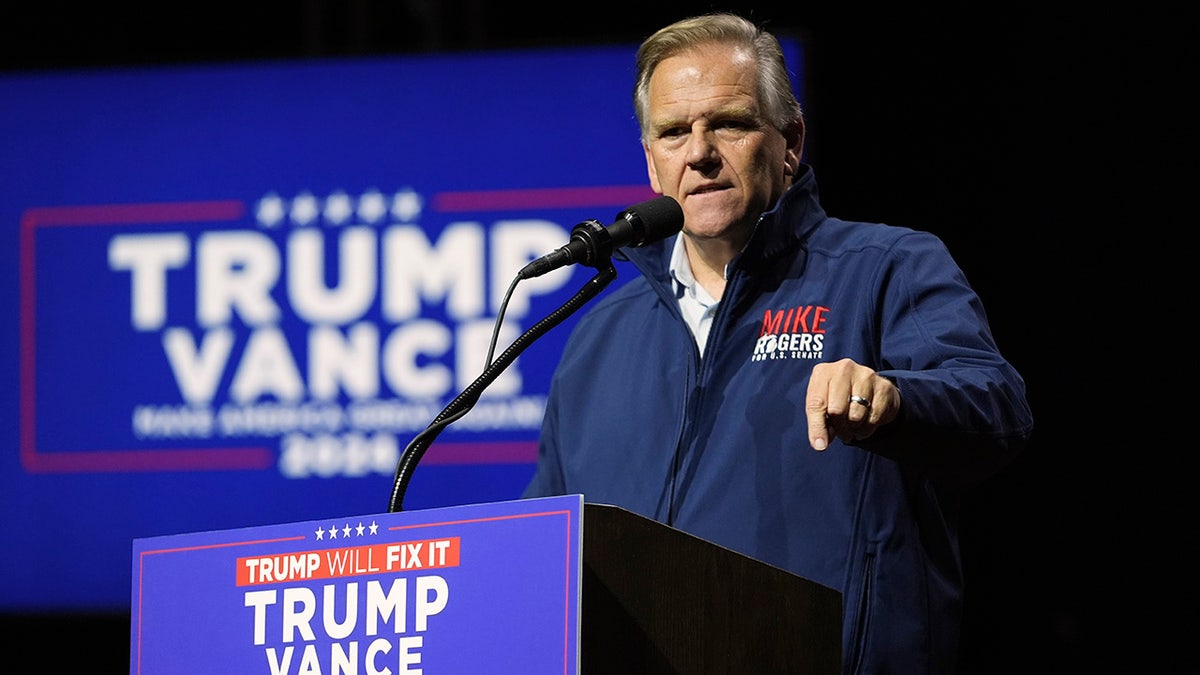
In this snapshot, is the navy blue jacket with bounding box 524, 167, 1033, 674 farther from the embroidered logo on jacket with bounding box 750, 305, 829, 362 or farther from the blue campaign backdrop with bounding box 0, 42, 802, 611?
the blue campaign backdrop with bounding box 0, 42, 802, 611

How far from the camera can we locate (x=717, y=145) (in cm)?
207

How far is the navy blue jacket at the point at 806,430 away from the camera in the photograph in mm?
1754

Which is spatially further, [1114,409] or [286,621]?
[1114,409]

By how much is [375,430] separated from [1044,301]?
1.67m

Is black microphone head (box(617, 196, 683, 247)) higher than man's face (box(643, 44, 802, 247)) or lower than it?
lower

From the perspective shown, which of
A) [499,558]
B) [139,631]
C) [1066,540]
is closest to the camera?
[499,558]

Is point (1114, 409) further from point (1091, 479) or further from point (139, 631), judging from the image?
point (139, 631)

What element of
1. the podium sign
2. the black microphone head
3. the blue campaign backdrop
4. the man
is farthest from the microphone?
the blue campaign backdrop

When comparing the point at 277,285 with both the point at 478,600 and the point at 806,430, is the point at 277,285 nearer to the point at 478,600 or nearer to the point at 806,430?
the point at 806,430

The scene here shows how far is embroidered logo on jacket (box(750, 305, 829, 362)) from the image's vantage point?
1909 mm

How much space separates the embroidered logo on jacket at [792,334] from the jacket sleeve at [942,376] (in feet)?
0.27

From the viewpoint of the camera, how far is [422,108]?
351 cm

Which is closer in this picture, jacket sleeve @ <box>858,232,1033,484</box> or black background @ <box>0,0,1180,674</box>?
jacket sleeve @ <box>858,232,1033,484</box>

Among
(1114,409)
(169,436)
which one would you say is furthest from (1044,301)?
(169,436)
